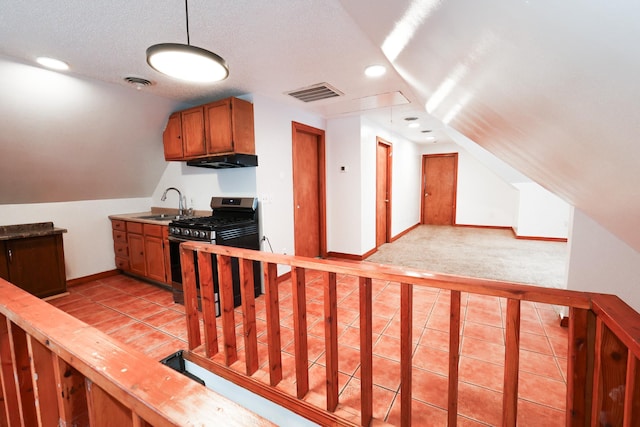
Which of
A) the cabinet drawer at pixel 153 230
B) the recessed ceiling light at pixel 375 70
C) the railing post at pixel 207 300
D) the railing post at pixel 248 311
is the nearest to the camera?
the railing post at pixel 248 311

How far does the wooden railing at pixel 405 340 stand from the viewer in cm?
84

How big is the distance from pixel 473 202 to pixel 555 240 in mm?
2137

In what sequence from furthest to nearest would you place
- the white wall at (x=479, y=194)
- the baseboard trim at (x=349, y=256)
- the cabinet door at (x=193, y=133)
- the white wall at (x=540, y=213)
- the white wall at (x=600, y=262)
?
the white wall at (x=479, y=194)
the white wall at (x=540, y=213)
the baseboard trim at (x=349, y=256)
the cabinet door at (x=193, y=133)
the white wall at (x=600, y=262)

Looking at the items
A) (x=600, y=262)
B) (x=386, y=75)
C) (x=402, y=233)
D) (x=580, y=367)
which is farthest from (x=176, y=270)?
(x=402, y=233)

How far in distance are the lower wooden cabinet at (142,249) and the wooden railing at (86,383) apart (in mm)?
2439

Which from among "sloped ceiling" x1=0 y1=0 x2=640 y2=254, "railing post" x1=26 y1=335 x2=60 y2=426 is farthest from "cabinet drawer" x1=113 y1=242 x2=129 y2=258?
"railing post" x1=26 y1=335 x2=60 y2=426

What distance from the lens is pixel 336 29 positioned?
193 centimetres

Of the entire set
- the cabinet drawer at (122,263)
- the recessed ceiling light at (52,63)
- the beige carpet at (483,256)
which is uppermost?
the recessed ceiling light at (52,63)

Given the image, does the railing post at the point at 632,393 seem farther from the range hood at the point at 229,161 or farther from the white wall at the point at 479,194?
the white wall at the point at 479,194

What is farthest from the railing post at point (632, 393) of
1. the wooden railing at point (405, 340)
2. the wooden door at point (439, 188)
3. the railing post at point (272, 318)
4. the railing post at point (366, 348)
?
the wooden door at point (439, 188)

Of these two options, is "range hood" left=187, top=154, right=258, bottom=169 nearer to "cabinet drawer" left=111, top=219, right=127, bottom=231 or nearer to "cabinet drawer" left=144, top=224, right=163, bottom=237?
"cabinet drawer" left=144, top=224, right=163, bottom=237

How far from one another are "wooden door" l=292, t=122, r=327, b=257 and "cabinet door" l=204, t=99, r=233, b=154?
101 cm

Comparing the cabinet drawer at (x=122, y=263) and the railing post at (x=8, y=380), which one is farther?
the cabinet drawer at (x=122, y=263)

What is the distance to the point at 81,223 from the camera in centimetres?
380
